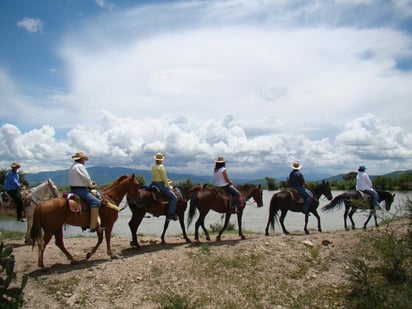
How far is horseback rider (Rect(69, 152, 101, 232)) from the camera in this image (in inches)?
402

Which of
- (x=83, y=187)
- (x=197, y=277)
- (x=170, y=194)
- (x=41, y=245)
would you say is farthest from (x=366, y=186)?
(x=41, y=245)

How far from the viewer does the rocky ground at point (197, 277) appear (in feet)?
27.9

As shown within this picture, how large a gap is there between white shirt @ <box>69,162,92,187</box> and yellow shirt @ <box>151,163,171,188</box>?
2.69 meters

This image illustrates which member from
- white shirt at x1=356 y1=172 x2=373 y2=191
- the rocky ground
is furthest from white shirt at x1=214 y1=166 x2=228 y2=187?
white shirt at x1=356 y1=172 x2=373 y2=191

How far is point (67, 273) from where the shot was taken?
9.55 metres

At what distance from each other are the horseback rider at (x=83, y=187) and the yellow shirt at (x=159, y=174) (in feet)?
8.30

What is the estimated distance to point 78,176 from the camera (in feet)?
33.4

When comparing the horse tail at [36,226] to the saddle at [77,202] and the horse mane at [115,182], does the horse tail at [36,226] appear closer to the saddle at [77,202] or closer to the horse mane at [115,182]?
the saddle at [77,202]

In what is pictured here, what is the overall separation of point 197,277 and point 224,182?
4.61 metres

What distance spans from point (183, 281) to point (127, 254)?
291 centimetres

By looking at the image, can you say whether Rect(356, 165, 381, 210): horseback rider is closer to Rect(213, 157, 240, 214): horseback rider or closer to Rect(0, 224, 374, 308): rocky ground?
Rect(0, 224, 374, 308): rocky ground

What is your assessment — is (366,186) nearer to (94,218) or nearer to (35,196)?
(94,218)

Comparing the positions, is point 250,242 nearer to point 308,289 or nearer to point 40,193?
point 308,289

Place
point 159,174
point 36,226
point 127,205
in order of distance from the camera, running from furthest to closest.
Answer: point 159,174 → point 127,205 → point 36,226
